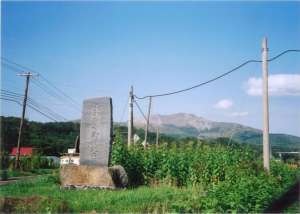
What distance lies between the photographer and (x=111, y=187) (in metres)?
11.3

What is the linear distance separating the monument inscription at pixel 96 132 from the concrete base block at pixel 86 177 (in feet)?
2.40

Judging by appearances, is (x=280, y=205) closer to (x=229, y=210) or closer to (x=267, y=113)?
(x=229, y=210)

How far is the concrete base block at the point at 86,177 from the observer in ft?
37.3

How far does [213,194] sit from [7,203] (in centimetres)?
358

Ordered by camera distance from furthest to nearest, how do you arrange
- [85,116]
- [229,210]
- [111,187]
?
1. [85,116]
2. [111,187]
3. [229,210]

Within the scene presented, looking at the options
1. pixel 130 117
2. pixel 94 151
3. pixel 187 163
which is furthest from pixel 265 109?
pixel 130 117

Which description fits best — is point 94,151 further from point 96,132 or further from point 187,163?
point 187,163

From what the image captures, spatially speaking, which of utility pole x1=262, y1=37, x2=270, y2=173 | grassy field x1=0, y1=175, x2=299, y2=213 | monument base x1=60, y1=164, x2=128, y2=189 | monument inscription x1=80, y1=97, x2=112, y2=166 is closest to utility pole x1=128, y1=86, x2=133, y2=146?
monument inscription x1=80, y1=97, x2=112, y2=166

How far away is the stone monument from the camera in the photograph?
11.6 m

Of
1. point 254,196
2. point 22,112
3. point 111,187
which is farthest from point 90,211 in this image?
point 22,112

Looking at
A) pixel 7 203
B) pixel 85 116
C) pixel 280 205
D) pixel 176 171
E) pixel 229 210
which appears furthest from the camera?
pixel 176 171

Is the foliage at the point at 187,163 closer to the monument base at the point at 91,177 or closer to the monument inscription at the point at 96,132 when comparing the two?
the monument inscription at the point at 96,132

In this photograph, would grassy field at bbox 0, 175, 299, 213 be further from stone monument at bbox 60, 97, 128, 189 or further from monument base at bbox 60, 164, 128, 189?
stone monument at bbox 60, 97, 128, 189

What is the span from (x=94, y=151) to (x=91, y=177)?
46.3 inches
